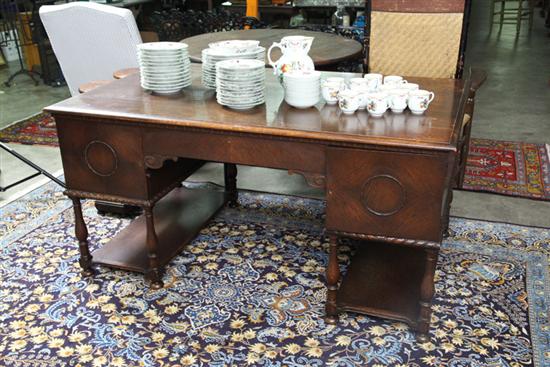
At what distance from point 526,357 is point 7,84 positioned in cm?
570

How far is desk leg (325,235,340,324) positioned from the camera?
6.87ft

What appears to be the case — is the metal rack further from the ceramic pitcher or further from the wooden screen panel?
the ceramic pitcher

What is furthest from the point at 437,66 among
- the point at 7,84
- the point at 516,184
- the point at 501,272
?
the point at 7,84

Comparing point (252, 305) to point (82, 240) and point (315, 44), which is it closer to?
point (82, 240)

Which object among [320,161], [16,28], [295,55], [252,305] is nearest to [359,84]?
[295,55]

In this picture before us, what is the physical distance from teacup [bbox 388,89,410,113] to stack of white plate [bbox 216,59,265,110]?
19.2 inches

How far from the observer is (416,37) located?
10.4 feet

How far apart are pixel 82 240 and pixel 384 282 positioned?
1308 millimetres

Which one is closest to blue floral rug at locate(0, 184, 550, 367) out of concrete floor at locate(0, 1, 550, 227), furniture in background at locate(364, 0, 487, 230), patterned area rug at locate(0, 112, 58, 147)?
concrete floor at locate(0, 1, 550, 227)

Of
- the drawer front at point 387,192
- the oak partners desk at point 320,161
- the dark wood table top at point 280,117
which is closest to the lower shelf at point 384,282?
the oak partners desk at point 320,161

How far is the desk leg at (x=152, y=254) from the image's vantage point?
2357 millimetres

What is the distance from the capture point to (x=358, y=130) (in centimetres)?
193

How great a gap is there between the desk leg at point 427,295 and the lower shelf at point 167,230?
115 centimetres

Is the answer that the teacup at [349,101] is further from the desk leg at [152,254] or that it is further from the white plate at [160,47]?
the desk leg at [152,254]
